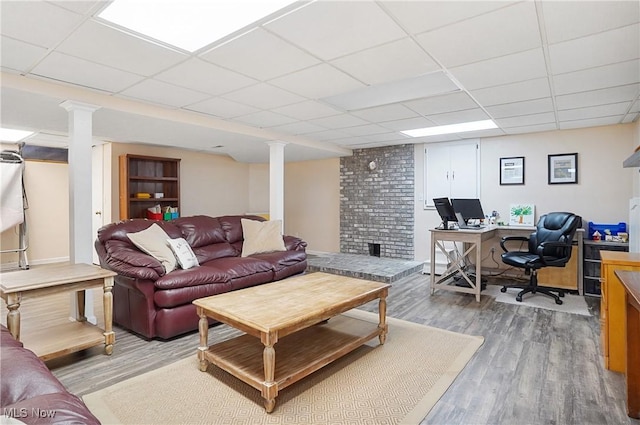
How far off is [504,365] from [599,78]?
97.4 inches

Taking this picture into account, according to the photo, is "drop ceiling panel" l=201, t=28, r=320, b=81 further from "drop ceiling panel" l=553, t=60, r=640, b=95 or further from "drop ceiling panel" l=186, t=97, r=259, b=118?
"drop ceiling panel" l=553, t=60, r=640, b=95

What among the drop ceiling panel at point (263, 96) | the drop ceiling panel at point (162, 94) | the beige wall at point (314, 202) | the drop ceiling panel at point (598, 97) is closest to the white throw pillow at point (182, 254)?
the drop ceiling panel at point (162, 94)

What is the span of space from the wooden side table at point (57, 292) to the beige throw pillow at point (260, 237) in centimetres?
185

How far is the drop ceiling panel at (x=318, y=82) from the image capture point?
276 cm

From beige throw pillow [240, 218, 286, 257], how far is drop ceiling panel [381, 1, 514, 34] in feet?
10.2

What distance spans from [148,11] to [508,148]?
5.20m

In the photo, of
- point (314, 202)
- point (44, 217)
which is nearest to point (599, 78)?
point (314, 202)

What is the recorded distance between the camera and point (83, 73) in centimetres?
277

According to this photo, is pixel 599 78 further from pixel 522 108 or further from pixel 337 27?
pixel 337 27

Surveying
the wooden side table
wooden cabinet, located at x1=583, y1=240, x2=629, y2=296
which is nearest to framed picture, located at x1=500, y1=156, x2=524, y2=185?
wooden cabinet, located at x1=583, y1=240, x2=629, y2=296

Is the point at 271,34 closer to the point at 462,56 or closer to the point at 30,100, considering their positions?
the point at 462,56

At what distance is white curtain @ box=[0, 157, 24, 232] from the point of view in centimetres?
545

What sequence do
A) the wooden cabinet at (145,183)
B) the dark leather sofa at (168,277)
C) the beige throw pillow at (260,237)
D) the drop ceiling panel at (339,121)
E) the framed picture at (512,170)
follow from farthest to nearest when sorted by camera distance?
1. the wooden cabinet at (145,183)
2. the framed picture at (512,170)
3. the beige throw pillow at (260,237)
4. the drop ceiling panel at (339,121)
5. the dark leather sofa at (168,277)

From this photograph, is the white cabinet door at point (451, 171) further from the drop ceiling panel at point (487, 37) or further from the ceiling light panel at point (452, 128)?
the drop ceiling panel at point (487, 37)
